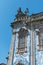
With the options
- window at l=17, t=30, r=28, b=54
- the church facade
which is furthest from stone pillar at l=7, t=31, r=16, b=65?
window at l=17, t=30, r=28, b=54

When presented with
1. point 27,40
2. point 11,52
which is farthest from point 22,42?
point 11,52

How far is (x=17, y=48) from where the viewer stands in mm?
18688

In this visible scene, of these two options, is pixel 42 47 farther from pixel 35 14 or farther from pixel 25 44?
pixel 35 14

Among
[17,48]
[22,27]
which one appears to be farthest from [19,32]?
[17,48]

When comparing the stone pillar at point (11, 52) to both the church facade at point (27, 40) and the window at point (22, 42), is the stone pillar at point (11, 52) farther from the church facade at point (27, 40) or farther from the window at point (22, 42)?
the window at point (22, 42)

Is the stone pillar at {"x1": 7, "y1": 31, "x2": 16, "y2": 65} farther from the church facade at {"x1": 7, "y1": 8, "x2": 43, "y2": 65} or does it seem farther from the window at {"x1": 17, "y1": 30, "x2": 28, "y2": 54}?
the window at {"x1": 17, "y1": 30, "x2": 28, "y2": 54}

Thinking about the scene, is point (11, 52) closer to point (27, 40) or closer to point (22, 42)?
point (22, 42)

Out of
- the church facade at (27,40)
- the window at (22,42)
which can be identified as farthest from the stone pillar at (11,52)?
the window at (22,42)

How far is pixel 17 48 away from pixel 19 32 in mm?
1988

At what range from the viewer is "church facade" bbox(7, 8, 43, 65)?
17413mm

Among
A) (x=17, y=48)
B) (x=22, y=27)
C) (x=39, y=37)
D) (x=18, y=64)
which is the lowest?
(x=18, y=64)

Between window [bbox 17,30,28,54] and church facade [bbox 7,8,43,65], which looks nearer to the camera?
church facade [bbox 7,8,43,65]

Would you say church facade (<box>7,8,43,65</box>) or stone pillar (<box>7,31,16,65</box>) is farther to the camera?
stone pillar (<box>7,31,16,65</box>)

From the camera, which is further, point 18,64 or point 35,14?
point 35,14
